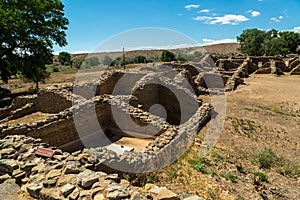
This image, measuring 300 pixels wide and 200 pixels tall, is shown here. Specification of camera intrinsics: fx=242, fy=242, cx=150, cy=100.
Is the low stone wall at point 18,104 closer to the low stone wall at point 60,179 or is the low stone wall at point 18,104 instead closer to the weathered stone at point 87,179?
the low stone wall at point 60,179

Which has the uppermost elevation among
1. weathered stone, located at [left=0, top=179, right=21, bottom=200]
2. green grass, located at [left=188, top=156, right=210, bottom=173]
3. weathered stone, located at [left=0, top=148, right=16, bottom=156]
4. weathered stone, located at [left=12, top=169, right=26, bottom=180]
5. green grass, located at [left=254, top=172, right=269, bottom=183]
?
weathered stone, located at [left=0, top=148, right=16, bottom=156]

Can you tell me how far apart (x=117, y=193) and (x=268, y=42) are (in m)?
64.4

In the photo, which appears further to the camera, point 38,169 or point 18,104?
point 18,104

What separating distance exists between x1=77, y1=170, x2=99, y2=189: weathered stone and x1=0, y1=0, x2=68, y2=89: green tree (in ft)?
54.1

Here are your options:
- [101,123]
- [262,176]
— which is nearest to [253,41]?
[101,123]

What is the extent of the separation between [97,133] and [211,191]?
4952mm

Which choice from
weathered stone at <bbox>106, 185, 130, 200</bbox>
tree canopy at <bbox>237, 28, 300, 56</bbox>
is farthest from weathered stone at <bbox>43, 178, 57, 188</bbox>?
tree canopy at <bbox>237, 28, 300, 56</bbox>

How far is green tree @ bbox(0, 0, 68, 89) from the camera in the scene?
17.8m

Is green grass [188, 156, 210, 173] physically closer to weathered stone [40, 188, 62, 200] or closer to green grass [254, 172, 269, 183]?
green grass [254, 172, 269, 183]

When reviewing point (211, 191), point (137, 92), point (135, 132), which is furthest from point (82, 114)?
point (211, 191)

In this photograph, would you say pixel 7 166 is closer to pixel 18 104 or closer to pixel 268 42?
pixel 18 104

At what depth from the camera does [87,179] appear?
3582 mm

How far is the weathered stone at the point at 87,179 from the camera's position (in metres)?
3.54

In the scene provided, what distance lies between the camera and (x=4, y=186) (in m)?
4.22
